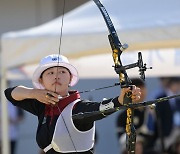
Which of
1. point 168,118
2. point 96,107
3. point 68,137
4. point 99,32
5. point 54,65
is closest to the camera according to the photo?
point 96,107

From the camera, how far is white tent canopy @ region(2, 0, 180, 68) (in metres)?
5.25

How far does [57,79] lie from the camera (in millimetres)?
3711

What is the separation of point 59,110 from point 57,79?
146 millimetres

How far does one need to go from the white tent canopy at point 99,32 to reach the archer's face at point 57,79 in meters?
1.18

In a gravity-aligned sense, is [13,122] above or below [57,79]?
above

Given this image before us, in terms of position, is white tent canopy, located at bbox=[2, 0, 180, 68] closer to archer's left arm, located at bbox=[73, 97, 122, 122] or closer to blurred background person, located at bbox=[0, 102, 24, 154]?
archer's left arm, located at bbox=[73, 97, 122, 122]

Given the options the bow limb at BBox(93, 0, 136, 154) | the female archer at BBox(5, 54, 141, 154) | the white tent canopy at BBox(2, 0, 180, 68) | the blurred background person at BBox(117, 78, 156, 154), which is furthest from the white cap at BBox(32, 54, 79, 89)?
the blurred background person at BBox(117, 78, 156, 154)

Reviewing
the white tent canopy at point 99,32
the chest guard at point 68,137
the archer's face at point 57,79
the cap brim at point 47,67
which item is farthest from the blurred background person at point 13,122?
the chest guard at point 68,137

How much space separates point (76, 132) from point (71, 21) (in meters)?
2.40

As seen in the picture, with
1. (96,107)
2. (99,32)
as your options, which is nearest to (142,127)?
(99,32)

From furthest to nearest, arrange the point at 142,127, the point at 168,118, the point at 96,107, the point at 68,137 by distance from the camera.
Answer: the point at 168,118 < the point at 142,127 < the point at 68,137 < the point at 96,107

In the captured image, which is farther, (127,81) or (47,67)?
(47,67)

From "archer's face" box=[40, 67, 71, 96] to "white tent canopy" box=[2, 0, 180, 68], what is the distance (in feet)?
3.88

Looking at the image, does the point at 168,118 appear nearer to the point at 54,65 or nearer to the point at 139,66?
the point at 54,65
